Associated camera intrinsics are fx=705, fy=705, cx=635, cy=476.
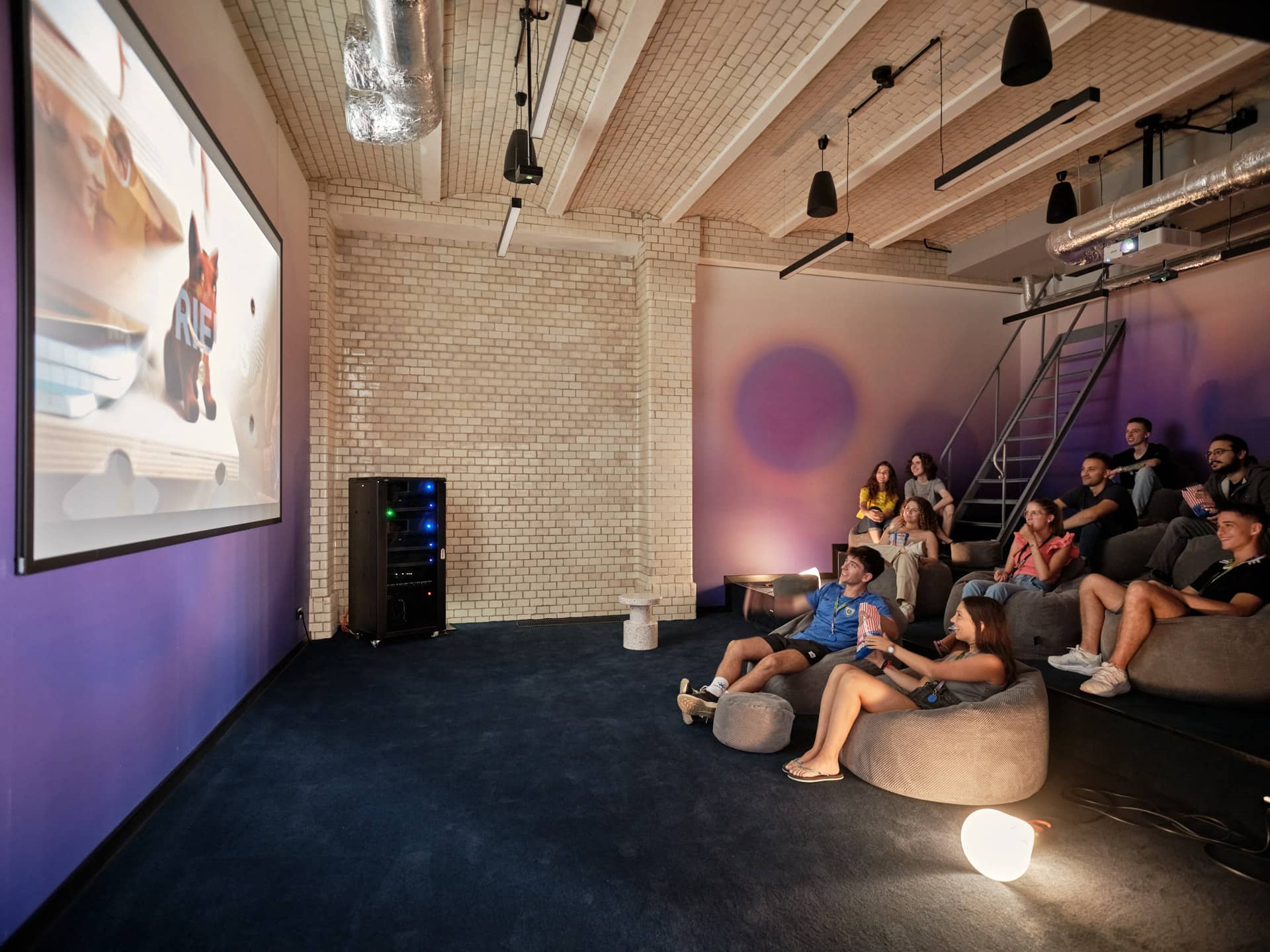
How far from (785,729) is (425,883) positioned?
74.3 inches

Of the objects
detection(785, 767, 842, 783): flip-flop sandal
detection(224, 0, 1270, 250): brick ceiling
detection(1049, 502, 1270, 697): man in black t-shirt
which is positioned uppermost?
detection(224, 0, 1270, 250): brick ceiling

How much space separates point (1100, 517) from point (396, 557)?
5.78 metres

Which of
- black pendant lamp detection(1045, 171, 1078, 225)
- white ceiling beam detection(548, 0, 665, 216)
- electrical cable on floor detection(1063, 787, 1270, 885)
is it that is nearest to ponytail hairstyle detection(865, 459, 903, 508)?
black pendant lamp detection(1045, 171, 1078, 225)

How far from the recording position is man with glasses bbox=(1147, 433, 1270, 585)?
4.70 meters

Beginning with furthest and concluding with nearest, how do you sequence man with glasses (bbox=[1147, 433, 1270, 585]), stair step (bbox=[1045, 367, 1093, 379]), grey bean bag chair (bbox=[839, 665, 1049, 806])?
1. stair step (bbox=[1045, 367, 1093, 379])
2. man with glasses (bbox=[1147, 433, 1270, 585])
3. grey bean bag chair (bbox=[839, 665, 1049, 806])

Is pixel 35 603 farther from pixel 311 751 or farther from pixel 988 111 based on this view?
pixel 988 111

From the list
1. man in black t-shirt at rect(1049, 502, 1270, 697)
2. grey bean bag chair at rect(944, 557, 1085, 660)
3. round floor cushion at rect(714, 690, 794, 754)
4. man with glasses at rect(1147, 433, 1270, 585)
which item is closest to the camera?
man in black t-shirt at rect(1049, 502, 1270, 697)

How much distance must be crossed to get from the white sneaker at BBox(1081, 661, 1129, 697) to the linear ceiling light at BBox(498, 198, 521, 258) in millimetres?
4774

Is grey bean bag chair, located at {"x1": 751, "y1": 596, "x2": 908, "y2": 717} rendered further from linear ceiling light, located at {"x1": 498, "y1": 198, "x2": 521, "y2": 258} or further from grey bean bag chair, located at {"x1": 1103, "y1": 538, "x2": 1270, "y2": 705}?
linear ceiling light, located at {"x1": 498, "y1": 198, "x2": 521, "y2": 258}

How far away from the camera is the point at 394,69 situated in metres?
3.55

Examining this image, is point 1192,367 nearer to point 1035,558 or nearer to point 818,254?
point 1035,558

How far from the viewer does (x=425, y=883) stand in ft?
7.97

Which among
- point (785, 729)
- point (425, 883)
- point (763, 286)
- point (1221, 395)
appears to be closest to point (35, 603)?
point (425, 883)

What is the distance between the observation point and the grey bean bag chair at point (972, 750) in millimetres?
2982
